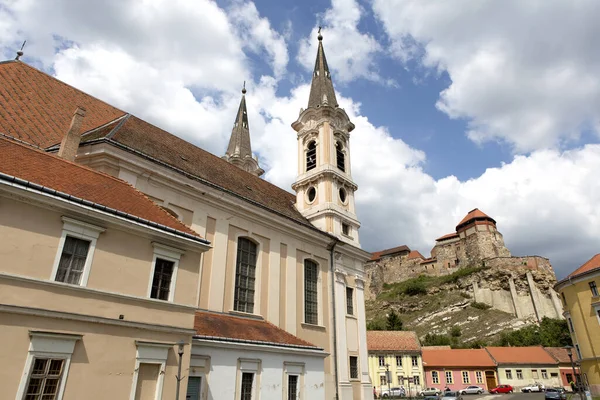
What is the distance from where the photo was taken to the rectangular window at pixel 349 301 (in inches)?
951

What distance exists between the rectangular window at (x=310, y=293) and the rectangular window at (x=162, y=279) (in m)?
11.0

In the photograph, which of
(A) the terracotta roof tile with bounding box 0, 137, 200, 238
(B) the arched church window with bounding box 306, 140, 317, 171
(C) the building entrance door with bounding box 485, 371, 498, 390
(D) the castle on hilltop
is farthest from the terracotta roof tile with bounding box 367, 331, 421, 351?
(A) the terracotta roof tile with bounding box 0, 137, 200, 238

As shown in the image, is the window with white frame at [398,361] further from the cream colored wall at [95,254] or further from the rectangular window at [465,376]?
the cream colored wall at [95,254]

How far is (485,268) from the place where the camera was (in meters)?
81.4

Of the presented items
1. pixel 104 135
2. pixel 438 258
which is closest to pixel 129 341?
pixel 104 135

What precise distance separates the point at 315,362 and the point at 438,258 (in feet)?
281

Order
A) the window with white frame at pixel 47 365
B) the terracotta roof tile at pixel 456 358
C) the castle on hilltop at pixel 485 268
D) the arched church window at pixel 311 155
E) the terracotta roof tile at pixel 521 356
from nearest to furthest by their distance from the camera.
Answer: the window with white frame at pixel 47 365 → the arched church window at pixel 311 155 → the terracotta roof tile at pixel 456 358 → the terracotta roof tile at pixel 521 356 → the castle on hilltop at pixel 485 268

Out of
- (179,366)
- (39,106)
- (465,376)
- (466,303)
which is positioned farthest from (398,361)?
(39,106)

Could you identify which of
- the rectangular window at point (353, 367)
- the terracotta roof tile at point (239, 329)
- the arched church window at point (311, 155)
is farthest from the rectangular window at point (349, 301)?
the arched church window at point (311, 155)

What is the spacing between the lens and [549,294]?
7738cm

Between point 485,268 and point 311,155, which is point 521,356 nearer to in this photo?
point 485,268

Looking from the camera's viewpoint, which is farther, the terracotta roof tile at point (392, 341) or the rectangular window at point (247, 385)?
the terracotta roof tile at point (392, 341)

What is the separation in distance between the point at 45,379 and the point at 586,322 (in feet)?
109

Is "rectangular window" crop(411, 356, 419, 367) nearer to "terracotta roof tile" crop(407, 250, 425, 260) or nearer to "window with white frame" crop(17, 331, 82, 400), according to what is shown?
"window with white frame" crop(17, 331, 82, 400)
